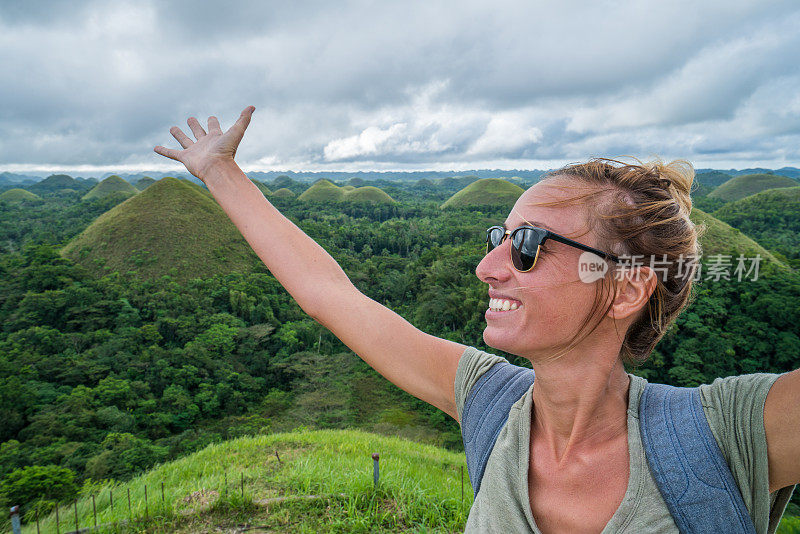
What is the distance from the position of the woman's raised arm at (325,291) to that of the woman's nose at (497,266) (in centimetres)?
24

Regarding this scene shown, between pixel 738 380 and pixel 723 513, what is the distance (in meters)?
0.19

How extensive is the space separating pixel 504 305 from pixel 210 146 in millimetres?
855

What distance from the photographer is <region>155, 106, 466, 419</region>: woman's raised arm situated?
104 centimetres

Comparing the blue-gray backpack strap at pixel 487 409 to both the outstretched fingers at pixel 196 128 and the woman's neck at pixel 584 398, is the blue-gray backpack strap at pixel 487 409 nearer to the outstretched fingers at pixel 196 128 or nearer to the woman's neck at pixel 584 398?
the woman's neck at pixel 584 398

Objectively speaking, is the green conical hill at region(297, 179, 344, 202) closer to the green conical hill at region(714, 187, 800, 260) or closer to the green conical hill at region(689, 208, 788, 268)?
the green conical hill at region(714, 187, 800, 260)

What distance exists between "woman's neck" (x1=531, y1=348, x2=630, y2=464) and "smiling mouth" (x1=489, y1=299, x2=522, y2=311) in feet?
0.38

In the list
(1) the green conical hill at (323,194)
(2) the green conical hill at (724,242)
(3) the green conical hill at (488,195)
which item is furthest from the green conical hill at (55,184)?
(2) the green conical hill at (724,242)

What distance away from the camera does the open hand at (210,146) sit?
1.13 meters

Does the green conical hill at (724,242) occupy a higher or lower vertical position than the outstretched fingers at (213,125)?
lower

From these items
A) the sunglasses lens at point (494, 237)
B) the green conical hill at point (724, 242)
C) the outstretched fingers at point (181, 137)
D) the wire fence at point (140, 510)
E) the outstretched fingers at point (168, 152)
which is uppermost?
the outstretched fingers at point (181, 137)

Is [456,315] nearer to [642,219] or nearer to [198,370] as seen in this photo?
[198,370]

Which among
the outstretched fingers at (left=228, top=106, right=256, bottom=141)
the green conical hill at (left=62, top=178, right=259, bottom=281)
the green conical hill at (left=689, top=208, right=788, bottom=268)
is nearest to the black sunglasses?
the outstretched fingers at (left=228, top=106, right=256, bottom=141)

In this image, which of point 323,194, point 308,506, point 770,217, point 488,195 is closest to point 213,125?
point 308,506

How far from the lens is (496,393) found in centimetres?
93
